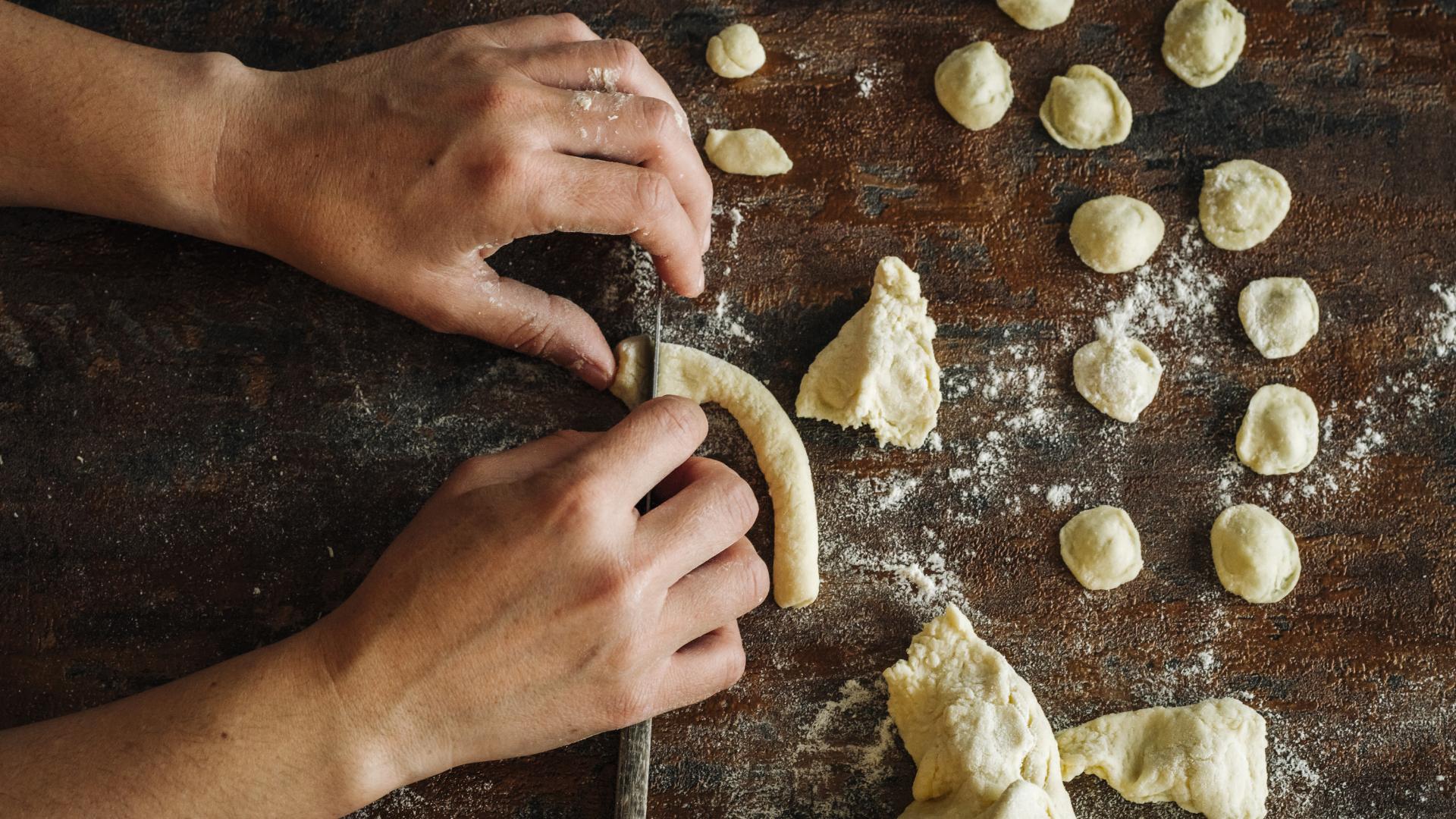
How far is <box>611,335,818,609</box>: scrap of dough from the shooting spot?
64.6 inches

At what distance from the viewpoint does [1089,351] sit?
171cm

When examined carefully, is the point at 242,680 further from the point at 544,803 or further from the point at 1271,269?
the point at 1271,269

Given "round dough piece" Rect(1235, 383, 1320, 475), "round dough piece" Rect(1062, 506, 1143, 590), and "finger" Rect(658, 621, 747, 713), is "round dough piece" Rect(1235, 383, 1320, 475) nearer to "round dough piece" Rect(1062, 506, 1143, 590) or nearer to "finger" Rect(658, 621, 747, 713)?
"round dough piece" Rect(1062, 506, 1143, 590)

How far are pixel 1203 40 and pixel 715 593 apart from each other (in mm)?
1287

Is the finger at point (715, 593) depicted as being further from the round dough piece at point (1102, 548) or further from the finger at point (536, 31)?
the finger at point (536, 31)

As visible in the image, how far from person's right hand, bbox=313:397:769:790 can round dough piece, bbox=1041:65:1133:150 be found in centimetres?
88

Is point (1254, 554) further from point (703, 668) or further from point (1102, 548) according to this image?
point (703, 668)

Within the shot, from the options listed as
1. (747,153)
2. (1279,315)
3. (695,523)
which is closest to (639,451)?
(695,523)

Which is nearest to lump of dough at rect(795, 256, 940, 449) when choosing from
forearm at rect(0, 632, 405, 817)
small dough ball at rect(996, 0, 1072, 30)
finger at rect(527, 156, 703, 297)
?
finger at rect(527, 156, 703, 297)

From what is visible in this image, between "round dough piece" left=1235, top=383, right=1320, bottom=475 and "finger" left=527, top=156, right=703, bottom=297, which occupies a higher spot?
"finger" left=527, top=156, right=703, bottom=297

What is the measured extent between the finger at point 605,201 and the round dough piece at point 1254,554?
41.5 inches

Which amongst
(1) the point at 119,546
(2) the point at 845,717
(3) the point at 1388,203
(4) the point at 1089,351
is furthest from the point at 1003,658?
(1) the point at 119,546

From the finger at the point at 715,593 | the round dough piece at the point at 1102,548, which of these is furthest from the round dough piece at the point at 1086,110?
the finger at the point at 715,593

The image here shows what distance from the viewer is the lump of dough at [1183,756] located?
62.6 inches
